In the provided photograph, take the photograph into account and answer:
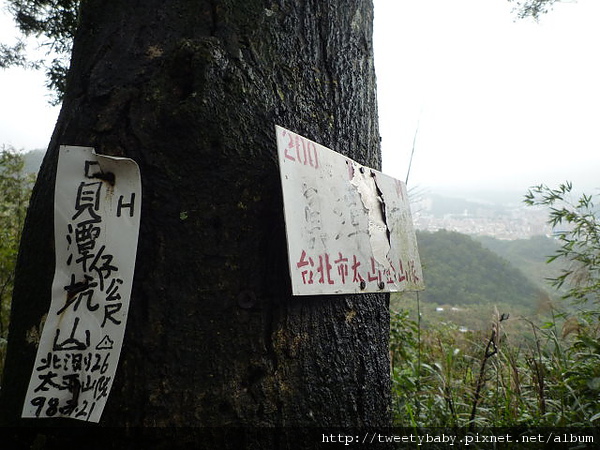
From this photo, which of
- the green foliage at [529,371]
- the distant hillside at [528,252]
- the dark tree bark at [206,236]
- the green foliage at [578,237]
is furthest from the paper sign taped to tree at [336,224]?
the distant hillside at [528,252]

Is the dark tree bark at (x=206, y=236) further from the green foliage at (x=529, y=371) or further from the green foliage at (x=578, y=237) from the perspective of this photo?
the green foliage at (x=578, y=237)

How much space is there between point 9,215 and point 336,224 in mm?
3701

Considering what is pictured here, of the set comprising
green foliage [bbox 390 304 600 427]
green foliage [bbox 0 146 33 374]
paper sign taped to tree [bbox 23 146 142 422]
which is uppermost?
green foliage [bbox 0 146 33 374]

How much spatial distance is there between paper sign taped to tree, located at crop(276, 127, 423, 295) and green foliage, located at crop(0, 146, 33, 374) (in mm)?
2151

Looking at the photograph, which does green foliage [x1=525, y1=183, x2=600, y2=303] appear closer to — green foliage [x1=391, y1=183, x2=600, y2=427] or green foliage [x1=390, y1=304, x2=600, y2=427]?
green foliage [x1=391, y1=183, x2=600, y2=427]

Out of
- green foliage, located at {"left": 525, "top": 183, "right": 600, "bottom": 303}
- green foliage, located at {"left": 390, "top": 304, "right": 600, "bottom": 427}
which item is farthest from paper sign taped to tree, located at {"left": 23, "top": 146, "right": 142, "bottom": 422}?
green foliage, located at {"left": 525, "top": 183, "right": 600, "bottom": 303}

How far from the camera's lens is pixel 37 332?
2.43 feet

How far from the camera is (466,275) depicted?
14.8m

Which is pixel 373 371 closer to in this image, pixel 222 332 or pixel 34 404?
pixel 222 332

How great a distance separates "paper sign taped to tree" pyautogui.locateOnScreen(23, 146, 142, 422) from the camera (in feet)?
2.22

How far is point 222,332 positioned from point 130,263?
0.22m

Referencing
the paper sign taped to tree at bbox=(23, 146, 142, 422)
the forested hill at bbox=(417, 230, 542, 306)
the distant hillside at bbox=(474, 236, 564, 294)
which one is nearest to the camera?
the paper sign taped to tree at bbox=(23, 146, 142, 422)

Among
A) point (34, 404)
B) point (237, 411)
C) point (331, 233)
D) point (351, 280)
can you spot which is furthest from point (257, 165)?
point (34, 404)

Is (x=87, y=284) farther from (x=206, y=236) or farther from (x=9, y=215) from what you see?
(x=9, y=215)
